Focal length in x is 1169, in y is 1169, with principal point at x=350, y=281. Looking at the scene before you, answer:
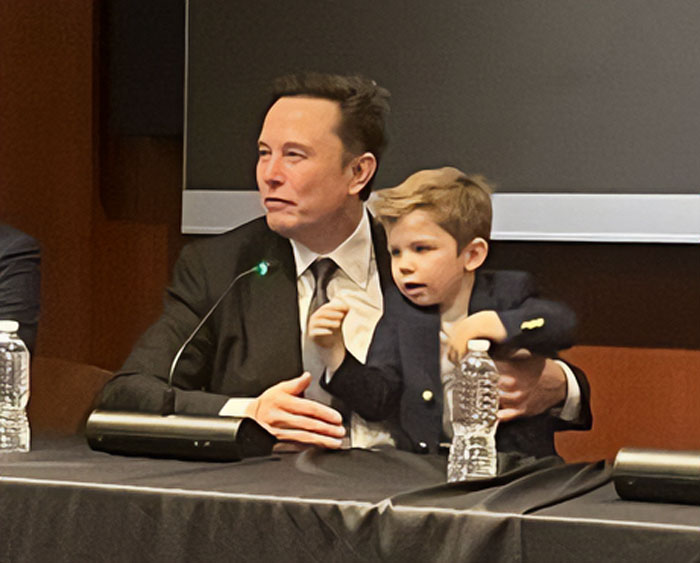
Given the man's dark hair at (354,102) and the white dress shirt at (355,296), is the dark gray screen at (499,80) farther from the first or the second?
the white dress shirt at (355,296)

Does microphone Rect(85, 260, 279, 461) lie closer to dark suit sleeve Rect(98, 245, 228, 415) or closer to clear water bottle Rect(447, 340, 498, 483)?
dark suit sleeve Rect(98, 245, 228, 415)

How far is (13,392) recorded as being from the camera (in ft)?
8.64

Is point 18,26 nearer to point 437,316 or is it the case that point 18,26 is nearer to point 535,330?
point 437,316

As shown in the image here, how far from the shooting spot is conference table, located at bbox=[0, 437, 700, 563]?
1771mm

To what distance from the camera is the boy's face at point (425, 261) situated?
8.98 feet

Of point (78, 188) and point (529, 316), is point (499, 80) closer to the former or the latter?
point (529, 316)

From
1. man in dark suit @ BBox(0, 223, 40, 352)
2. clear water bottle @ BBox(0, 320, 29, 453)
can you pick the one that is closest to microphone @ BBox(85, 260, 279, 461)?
clear water bottle @ BBox(0, 320, 29, 453)

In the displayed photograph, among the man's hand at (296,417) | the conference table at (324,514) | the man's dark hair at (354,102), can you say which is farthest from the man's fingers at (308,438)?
the man's dark hair at (354,102)

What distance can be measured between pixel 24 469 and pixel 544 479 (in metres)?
0.95

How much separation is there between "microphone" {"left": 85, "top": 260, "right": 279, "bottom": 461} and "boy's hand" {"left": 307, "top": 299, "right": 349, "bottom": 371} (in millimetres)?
467

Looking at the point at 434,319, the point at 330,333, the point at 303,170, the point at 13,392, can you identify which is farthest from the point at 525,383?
the point at 13,392

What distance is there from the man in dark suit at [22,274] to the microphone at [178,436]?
2.82 feet

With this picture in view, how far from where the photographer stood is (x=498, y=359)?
264cm

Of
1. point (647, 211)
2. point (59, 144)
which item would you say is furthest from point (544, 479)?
point (59, 144)
